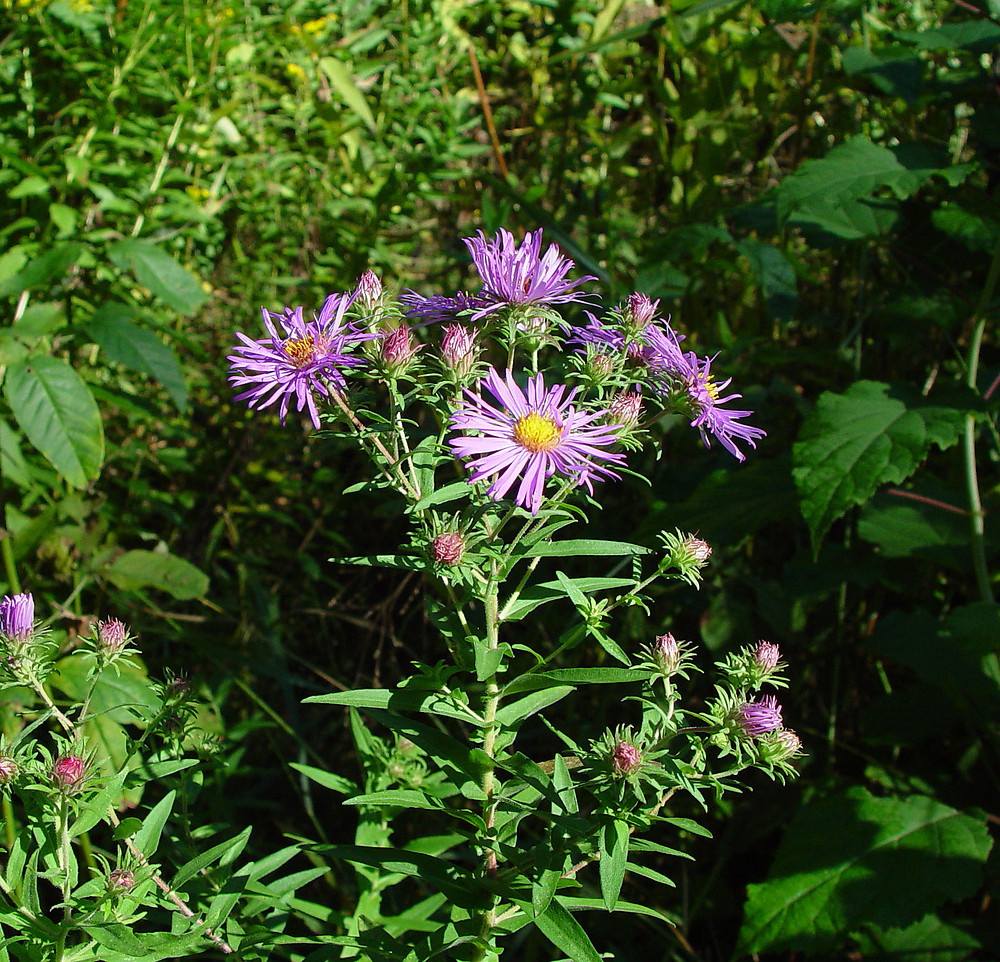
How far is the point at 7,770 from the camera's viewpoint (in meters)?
0.89

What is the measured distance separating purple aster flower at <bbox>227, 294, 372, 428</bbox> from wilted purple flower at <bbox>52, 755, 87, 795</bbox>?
415mm

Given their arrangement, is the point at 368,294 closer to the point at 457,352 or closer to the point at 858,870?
the point at 457,352

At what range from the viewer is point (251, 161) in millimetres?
2418

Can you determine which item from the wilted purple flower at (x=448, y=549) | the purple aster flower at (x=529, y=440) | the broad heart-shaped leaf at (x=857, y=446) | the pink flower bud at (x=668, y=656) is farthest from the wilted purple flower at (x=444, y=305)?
the broad heart-shaped leaf at (x=857, y=446)

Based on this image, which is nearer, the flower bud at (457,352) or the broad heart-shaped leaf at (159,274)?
the flower bud at (457,352)

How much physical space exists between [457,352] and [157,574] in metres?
1.09

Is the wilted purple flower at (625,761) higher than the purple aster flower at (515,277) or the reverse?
the reverse

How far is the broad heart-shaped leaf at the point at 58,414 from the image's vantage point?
1548mm

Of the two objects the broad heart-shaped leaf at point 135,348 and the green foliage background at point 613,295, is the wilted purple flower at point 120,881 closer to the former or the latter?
the green foliage background at point 613,295

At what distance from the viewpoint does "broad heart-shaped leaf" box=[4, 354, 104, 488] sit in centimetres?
155

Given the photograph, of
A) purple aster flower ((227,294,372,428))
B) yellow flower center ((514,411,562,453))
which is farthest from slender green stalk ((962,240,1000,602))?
purple aster flower ((227,294,372,428))

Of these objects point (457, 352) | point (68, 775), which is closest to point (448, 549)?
point (457, 352)

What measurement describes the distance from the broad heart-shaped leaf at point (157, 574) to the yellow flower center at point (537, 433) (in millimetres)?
1046

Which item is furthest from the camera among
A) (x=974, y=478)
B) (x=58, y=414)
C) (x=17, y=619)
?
(x=974, y=478)
